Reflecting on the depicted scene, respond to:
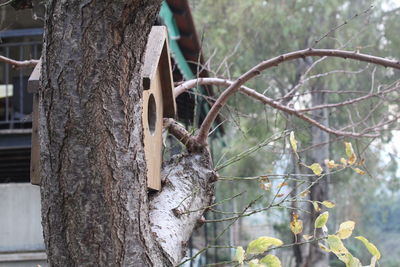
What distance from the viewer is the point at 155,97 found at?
3168 mm

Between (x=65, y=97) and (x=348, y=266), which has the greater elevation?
(x=65, y=97)

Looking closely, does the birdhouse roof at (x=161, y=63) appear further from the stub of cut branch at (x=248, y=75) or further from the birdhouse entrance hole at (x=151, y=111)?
the stub of cut branch at (x=248, y=75)

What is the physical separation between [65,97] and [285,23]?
12015 mm

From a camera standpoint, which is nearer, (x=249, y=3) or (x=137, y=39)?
(x=137, y=39)

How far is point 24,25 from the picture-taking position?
8.91 metres

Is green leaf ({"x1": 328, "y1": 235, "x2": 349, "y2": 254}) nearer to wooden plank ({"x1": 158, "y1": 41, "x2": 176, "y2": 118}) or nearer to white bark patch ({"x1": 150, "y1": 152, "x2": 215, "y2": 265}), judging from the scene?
white bark patch ({"x1": 150, "y1": 152, "x2": 215, "y2": 265})

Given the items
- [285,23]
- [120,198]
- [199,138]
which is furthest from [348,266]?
[285,23]

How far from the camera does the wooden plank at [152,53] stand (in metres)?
2.62

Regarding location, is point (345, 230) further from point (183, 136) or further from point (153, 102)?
point (153, 102)

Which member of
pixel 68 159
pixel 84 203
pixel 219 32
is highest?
pixel 219 32

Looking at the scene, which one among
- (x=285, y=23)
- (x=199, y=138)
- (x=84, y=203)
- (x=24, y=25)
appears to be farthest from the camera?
(x=285, y=23)

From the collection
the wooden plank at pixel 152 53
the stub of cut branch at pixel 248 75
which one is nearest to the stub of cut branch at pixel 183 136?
the stub of cut branch at pixel 248 75

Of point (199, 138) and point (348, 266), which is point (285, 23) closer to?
point (199, 138)

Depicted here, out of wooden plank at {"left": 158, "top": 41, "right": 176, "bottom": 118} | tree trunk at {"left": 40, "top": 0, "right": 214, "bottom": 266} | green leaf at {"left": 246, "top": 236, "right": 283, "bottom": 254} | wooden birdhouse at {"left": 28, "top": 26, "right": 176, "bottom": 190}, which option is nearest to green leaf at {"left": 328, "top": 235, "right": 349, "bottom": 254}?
green leaf at {"left": 246, "top": 236, "right": 283, "bottom": 254}
